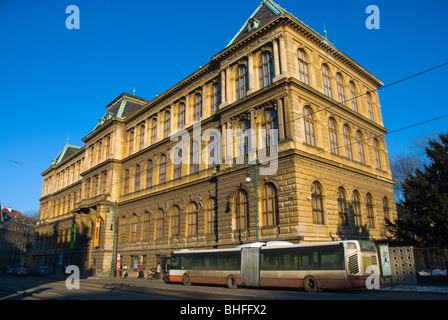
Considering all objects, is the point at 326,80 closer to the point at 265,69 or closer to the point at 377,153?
the point at 265,69

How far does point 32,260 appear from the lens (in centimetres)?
6919

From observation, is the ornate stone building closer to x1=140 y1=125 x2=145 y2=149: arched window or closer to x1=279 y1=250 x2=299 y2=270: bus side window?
x1=140 y1=125 x2=145 y2=149: arched window

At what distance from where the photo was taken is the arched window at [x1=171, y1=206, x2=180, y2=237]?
34.6m

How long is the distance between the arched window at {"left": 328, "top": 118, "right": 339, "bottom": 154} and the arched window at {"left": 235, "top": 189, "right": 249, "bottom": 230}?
839 cm

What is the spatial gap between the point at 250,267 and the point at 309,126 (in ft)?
40.4

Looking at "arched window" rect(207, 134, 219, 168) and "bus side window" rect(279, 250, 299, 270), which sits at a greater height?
"arched window" rect(207, 134, 219, 168)

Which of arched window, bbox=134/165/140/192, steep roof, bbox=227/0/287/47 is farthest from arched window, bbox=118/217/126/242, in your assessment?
steep roof, bbox=227/0/287/47

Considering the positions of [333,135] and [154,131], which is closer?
[333,135]

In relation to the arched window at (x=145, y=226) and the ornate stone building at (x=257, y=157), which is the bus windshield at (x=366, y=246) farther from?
the arched window at (x=145, y=226)

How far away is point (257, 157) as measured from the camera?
2666 centimetres

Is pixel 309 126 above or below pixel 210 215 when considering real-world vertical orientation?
above

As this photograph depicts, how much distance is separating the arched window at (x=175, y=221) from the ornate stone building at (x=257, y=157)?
107mm

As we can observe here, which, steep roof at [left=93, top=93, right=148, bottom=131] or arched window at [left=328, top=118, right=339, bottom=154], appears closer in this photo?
arched window at [left=328, top=118, right=339, bottom=154]

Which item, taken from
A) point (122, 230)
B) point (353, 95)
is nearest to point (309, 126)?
point (353, 95)
